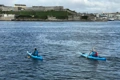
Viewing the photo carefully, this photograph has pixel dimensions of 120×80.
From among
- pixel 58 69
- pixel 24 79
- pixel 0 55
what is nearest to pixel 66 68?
pixel 58 69

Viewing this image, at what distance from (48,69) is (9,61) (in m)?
7.01

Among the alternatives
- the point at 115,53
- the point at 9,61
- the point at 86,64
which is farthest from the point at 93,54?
the point at 9,61

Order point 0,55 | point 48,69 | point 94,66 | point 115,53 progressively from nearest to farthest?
point 48,69 < point 94,66 < point 0,55 < point 115,53

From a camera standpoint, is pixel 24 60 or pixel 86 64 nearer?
pixel 86 64

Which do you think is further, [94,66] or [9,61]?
[9,61]

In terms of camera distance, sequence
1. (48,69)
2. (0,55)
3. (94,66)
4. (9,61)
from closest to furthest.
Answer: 1. (48,69)
2. (94,66)
3. (9,61)
4. (0,55)

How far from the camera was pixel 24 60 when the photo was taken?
127ft

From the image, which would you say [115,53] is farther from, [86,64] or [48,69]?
[48,69]

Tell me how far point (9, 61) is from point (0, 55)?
5.70m

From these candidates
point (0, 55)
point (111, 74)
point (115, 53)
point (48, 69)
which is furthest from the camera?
point (115, 53)

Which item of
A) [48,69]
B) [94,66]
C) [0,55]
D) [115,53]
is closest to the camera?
[48,69]

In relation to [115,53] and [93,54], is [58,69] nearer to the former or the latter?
[93,54]

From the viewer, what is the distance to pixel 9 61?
124 feet

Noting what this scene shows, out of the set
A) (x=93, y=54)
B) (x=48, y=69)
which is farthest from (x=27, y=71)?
(x=93, y=54)
